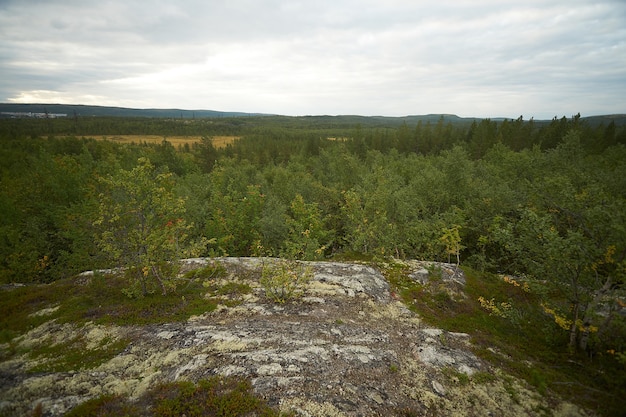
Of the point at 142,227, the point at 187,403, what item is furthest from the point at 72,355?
the point at 142,227

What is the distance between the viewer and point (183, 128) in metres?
152

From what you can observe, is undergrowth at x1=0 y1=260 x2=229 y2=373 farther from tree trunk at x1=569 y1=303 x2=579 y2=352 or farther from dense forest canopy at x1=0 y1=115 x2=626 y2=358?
tree trunk at x1=569 y1=303 x2=579 y2=352

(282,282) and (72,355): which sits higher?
(282,282)

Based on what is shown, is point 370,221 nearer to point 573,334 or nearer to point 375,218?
point 375,218

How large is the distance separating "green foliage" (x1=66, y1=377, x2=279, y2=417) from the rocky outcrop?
0.30m

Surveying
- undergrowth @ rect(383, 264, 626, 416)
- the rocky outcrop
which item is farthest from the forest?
the rocky outcrop

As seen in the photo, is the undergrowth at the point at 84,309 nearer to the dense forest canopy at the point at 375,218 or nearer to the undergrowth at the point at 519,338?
the dense forest canopy at the point at 375,218

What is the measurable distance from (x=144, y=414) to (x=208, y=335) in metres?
3.04

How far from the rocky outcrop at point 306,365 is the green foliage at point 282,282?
559 millimetres

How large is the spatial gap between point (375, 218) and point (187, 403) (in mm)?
16730

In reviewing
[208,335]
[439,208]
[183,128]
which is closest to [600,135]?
[439,208]

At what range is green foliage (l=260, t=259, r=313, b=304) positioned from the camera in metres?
11.7

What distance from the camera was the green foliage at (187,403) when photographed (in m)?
6.25

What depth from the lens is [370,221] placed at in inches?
872
